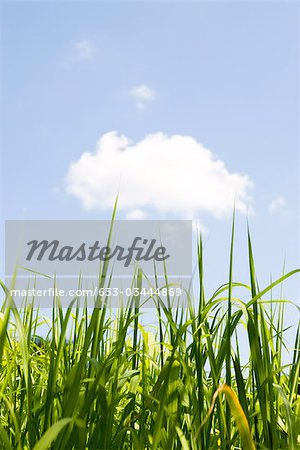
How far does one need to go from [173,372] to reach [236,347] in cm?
25

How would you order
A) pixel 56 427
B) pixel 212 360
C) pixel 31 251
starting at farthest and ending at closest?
1. pixel 31 251
2. pixel 212 360
3. pixel 56 427

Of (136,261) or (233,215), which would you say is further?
(136,261)

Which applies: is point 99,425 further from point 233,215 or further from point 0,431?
point 233,215

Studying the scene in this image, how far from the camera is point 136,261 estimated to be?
4.04 ft

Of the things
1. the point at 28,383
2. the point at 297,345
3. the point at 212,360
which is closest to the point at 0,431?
the point at 28,383

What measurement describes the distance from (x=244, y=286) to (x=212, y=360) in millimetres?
232

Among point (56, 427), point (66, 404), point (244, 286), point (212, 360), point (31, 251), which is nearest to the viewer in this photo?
point (56, 427)

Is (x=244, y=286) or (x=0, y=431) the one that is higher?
(x=244, y=286)

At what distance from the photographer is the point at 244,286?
1.18 meters

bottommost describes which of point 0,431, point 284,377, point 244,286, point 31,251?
point 0,431

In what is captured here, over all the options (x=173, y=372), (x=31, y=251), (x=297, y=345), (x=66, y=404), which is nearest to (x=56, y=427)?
(x=66, y=404)

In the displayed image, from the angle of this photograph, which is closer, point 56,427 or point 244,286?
point 56,427

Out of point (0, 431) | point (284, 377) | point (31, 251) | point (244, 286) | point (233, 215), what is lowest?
point (0, 431)

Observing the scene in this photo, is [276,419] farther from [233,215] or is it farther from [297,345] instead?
[233,215]
